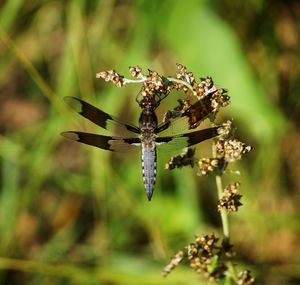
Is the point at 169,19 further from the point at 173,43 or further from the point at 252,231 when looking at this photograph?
the point at 252,231

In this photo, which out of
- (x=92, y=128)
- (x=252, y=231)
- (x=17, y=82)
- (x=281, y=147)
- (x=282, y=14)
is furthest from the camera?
(x=17, y=82)

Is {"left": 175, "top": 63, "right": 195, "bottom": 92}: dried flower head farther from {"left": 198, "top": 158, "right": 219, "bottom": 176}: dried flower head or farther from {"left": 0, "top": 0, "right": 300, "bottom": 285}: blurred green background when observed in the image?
{"left": 0, "top": 0, "right": 300, "bottom": 285}: blurred green background

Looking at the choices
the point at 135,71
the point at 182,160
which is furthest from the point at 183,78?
the point at 182,160

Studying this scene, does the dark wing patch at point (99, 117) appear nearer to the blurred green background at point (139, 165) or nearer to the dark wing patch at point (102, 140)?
the dark wing patch at point (102, 140)

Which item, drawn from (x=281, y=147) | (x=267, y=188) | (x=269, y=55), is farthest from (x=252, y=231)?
(x=269, y=55)

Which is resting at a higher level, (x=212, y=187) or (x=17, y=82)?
(x=17, y=82)

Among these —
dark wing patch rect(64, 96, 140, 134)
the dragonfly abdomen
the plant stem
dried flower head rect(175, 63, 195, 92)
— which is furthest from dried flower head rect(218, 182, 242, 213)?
dark wing patch rect(64, 96, 140, 134)

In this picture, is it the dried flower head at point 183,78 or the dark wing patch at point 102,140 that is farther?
the dark wing patch at point 102,140

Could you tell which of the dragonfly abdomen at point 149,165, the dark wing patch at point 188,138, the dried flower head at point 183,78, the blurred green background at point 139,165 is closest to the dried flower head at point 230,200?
the dark wing patch at point 188,138
